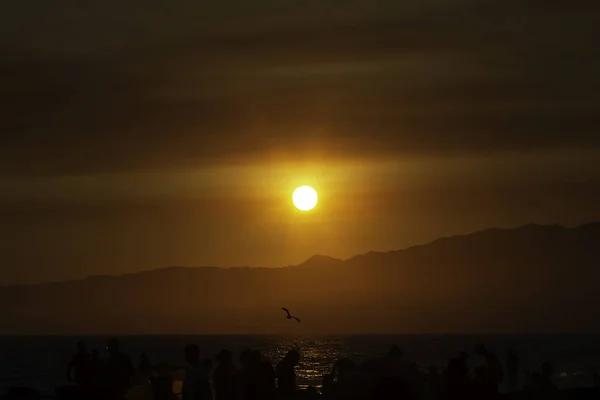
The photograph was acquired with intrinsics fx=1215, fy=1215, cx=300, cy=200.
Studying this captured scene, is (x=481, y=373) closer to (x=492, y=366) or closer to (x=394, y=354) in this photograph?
(x=394, y=354)

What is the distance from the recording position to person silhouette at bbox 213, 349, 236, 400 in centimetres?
1444

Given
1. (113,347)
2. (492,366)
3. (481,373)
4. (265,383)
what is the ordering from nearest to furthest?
(265,383), (481,373), (113,347), (492,366)

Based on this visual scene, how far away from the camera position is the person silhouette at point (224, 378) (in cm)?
1444

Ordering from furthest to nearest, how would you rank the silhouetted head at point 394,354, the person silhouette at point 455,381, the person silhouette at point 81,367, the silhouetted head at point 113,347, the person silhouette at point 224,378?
1. the person silhouette at point 81,367
2. the silhouetted head at point 113,347
3. the silhouetted head at point 394,354
4. the person silhouette at point 224,378
5. the person silhouette at point 455,381

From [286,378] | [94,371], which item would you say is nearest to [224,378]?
[286,378]

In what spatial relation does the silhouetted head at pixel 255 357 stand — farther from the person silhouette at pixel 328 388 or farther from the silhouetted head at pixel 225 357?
the person silhouette at pixel 328 388

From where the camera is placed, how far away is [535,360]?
88.9 meters

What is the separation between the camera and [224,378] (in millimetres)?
14562

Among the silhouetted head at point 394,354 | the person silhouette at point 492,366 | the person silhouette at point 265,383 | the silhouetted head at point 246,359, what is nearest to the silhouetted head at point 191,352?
the silhouetted head at point 246,359

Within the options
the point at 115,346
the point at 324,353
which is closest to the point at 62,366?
the point at 324,353

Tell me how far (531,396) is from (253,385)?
3.96 m

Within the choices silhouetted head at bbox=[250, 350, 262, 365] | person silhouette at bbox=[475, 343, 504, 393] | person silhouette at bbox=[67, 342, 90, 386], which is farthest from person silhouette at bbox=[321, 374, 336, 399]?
person silhouette at bbox=[67, 342, 90, 386]

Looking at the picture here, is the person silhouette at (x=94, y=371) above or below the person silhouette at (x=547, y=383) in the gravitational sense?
above

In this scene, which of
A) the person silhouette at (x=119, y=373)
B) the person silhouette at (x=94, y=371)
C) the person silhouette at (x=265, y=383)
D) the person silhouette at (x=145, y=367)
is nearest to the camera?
the person silhouette at (x=265, y=383)
